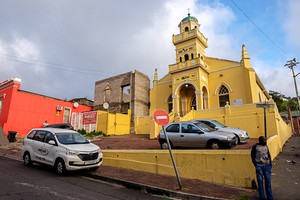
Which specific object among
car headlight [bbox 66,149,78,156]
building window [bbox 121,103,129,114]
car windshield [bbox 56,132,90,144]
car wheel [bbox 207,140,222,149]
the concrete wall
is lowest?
car headlight [bbox 66,149,78,156]

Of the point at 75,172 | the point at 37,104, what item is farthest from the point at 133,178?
the point at 37,104

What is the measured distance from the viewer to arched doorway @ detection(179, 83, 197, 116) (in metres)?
26.7

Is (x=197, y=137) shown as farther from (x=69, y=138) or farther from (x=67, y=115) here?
(x=67, y=115)

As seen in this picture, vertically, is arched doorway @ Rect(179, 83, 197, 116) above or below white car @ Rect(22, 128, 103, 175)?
above

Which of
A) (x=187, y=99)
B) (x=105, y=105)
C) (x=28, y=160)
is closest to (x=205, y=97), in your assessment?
(x=187, y=99)

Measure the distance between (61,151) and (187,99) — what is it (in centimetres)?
2156

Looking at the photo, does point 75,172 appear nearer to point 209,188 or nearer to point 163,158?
point 163,158

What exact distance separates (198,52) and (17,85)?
22.9m

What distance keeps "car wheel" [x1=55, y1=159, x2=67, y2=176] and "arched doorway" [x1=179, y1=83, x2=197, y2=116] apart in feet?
67.0

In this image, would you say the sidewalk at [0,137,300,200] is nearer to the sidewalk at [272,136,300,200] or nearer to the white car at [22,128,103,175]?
the sidewalk at [272,136,300,200]

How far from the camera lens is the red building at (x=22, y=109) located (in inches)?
854

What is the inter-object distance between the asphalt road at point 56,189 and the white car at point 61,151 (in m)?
0.54

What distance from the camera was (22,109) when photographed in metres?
22.6

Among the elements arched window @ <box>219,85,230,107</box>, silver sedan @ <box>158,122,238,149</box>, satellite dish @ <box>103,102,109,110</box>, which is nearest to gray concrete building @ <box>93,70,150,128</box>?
satellite dish @ <box>103,102,109,110</box>
